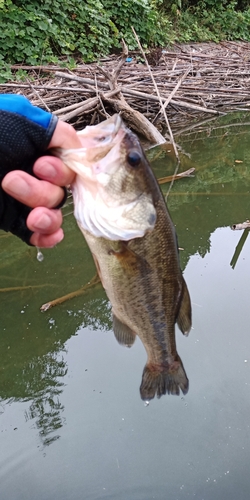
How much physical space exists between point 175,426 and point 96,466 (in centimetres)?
59

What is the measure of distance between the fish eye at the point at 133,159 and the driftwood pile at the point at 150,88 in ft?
16.7

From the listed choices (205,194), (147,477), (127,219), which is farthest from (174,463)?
(205,194)

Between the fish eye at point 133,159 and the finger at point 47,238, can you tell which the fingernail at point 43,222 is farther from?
the fish eye at point 133,159

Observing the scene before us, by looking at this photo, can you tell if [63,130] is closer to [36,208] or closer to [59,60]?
[36,208]

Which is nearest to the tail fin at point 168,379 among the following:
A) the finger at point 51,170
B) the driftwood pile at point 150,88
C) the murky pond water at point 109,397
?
the murky pond water at point 109,397

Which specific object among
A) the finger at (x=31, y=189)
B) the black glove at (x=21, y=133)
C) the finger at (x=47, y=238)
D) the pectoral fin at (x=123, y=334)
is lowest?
the pectoral fin at (x=123, y=334)

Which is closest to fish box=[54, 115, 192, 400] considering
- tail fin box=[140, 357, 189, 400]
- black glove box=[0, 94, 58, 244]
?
black glove box=[0, 94, 58, 244]

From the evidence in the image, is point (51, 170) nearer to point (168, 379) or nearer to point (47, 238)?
point (47, 238)

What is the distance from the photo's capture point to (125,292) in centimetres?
198

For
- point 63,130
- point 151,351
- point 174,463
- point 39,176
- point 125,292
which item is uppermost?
point 63,130

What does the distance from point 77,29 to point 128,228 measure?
10222mm

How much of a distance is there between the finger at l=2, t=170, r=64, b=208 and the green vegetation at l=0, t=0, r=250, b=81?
7.20 metres

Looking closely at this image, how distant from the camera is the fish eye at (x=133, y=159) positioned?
69.8 inches

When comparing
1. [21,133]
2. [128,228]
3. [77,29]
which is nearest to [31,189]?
[21,133]
